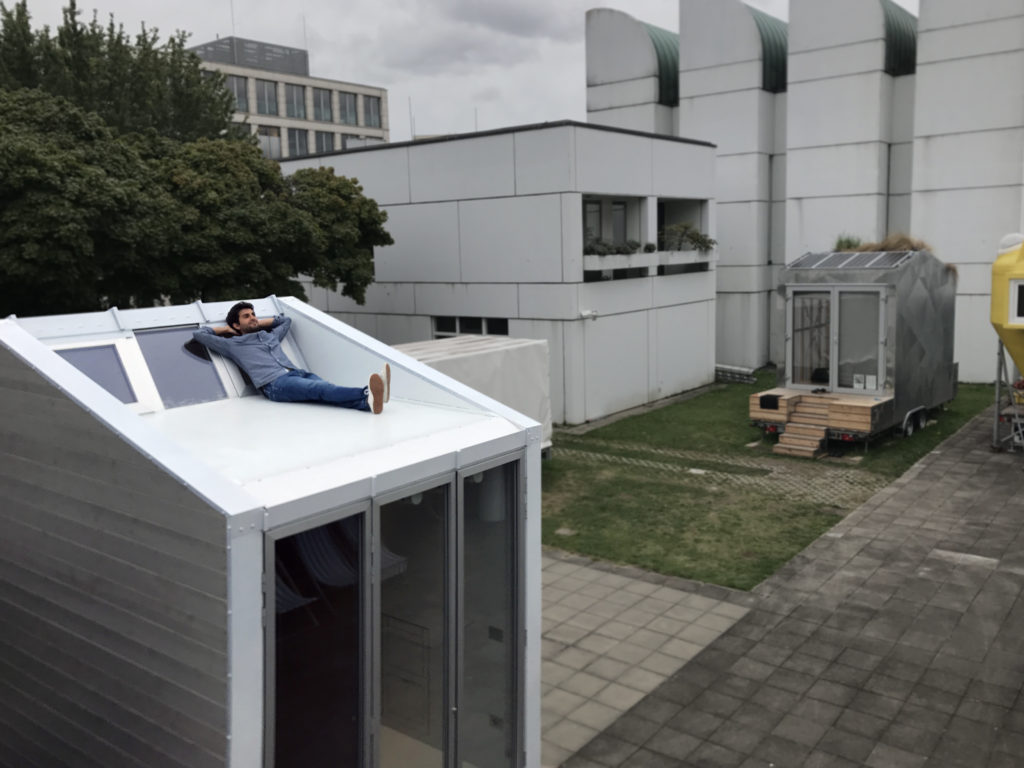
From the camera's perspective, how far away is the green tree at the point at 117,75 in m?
25.4

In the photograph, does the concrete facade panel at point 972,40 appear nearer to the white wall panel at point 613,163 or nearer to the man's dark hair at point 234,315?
the white wall panel at point 613,163

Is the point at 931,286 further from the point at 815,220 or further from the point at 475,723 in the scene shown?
the point at 475,723

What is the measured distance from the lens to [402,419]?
6.39m

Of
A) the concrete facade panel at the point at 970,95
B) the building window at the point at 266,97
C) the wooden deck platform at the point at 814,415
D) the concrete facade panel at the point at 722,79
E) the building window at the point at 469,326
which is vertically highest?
the building window at the point at 266,97

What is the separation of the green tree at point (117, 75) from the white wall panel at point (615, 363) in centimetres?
1382

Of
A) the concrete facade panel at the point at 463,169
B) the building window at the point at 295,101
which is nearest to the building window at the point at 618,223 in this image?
the concrete facade panel at the point at 463,169

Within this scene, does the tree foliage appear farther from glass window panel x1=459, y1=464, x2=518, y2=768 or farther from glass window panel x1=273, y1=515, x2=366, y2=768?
glass window panel x1=273, y1=515, x2=366, y2=768

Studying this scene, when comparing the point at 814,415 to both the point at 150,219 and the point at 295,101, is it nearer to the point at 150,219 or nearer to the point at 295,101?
the point at 150,219

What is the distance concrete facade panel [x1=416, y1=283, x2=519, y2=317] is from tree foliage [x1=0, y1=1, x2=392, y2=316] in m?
1.80

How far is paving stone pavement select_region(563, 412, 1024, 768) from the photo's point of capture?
7.62 m

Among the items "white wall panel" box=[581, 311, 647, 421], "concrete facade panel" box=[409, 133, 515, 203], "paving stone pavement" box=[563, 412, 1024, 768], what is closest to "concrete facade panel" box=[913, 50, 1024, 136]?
"white wall panel" box=[581, 311, 647, 421]

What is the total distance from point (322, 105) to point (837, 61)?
162ft

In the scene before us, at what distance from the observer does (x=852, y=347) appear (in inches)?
713

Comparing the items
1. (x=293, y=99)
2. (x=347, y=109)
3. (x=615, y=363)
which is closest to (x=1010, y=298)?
(x=615, y=363)
